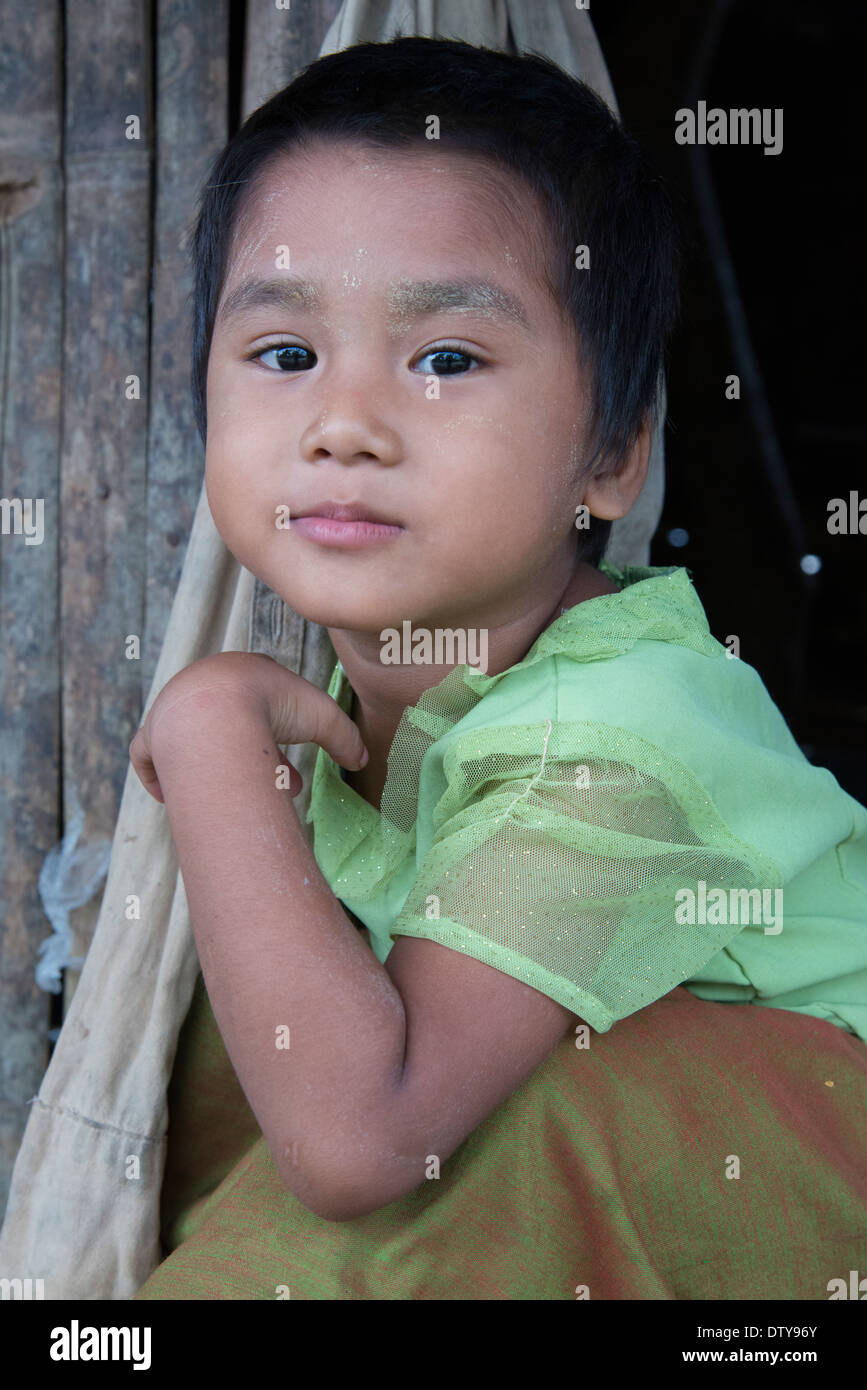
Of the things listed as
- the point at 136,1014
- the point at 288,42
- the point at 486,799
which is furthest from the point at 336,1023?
the point at 288,42

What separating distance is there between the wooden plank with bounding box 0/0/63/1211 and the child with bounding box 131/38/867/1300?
0.61m

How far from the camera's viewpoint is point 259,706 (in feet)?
3.93

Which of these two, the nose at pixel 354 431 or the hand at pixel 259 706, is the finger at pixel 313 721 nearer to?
the hand at pixel 259 706

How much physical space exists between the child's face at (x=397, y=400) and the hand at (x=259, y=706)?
0.09 meters

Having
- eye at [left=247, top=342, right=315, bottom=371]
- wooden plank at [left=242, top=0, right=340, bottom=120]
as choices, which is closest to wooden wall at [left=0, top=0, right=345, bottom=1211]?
wooden plank at [left=242, top=0, right=340, bottom=120]

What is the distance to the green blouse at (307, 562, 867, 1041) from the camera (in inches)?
40.5

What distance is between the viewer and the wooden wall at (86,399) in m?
1.83

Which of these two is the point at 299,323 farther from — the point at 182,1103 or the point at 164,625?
the point at 182,1103

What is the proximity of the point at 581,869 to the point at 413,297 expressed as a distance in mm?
542

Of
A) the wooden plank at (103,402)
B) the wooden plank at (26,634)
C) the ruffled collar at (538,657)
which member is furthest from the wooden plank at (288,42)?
the ruffled collar at (538,657)

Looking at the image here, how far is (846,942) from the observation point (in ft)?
4.30

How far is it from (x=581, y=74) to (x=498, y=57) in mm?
370

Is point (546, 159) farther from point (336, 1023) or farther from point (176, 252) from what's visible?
point (336, 1023)

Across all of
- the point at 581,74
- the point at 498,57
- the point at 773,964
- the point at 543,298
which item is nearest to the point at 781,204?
the point at 581,74
